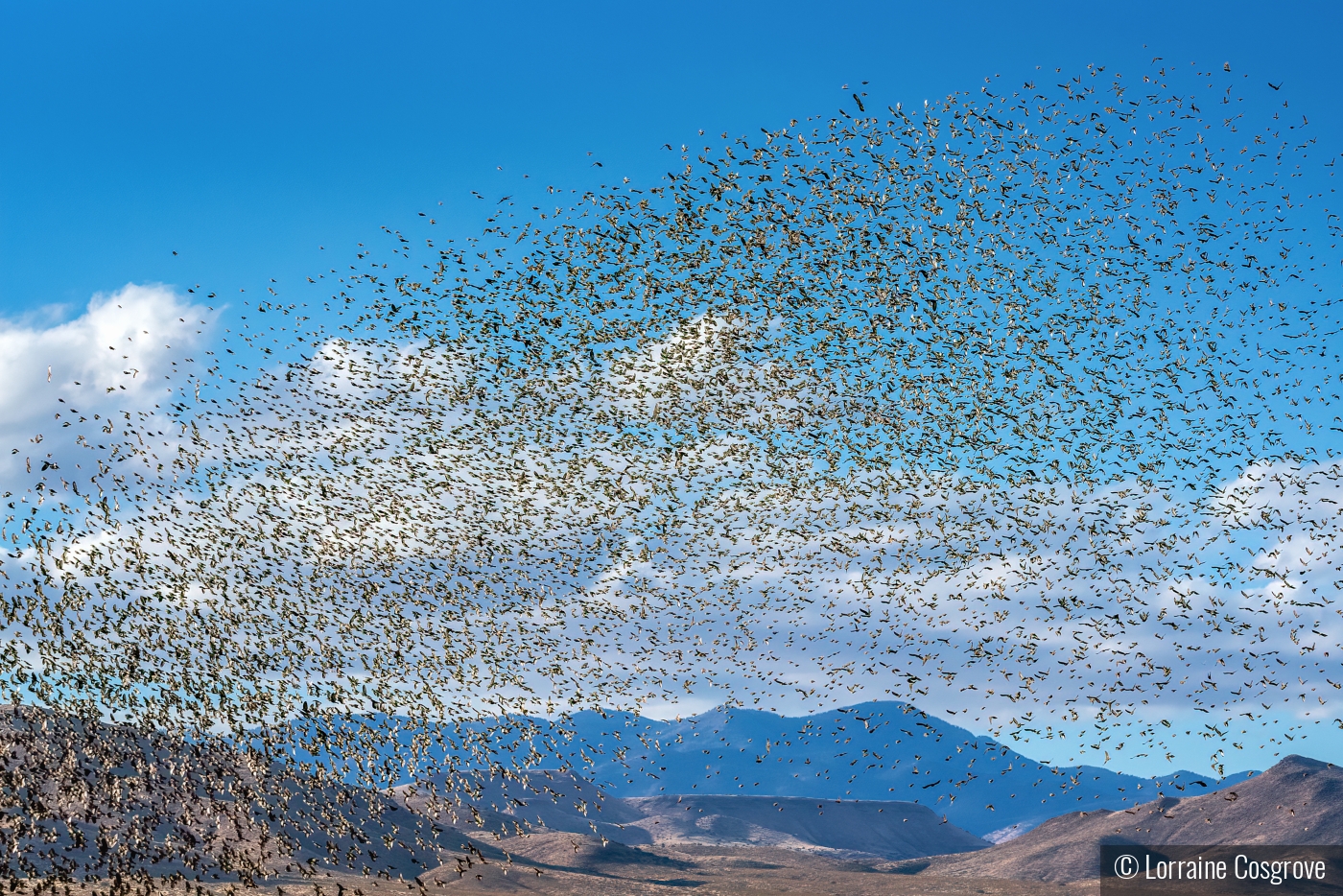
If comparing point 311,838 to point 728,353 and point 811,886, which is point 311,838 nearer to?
point 811,886

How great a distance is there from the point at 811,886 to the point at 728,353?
11340 cm

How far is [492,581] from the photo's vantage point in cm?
5709

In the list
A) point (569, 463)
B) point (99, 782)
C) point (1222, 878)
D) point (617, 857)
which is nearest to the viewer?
point (569, 463)

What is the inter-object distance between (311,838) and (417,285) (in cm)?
11672

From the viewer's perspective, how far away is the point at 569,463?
178ft

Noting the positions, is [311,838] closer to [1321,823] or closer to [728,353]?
[728,353]

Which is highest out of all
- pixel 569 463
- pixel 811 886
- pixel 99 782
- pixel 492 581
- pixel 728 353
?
pixel 728 353

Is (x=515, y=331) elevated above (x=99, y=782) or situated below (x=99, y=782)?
above


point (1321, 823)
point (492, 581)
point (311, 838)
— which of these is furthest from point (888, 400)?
point (1321, 823)

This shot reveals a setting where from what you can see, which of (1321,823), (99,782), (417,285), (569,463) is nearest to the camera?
(417,285)

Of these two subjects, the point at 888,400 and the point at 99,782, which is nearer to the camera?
the point at 888,400

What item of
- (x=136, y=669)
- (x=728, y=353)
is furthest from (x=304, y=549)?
(x=728, y=353)

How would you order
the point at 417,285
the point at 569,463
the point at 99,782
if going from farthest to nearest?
the point at 99,782
the point at 569,463
the point at 417,285

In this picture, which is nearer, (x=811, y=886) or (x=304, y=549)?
(x=304, y=549)
